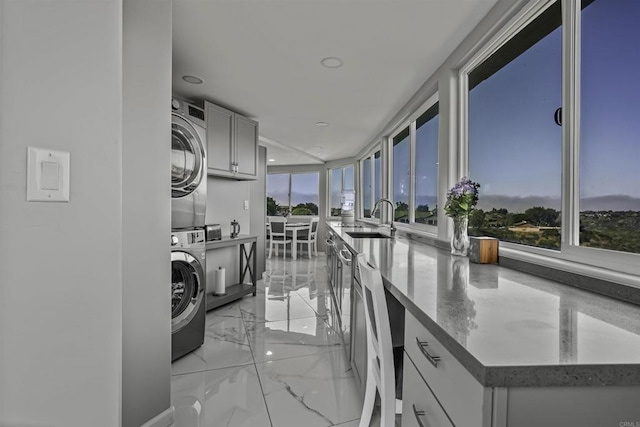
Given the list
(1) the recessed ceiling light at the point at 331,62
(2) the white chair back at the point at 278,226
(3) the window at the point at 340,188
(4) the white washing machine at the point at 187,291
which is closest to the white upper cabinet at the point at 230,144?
(4) the white washing machine at the point at 187,291

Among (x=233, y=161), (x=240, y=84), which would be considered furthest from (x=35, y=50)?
(x=233, y=161)

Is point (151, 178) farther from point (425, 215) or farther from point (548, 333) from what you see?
point (425, 215)

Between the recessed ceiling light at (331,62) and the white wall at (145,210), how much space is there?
129 cm

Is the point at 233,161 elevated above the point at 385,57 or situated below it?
below

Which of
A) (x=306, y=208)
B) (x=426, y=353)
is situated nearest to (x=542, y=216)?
(x=426, y=353)

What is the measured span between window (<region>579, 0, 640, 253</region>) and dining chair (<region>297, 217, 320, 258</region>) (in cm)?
627

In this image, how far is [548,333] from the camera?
28.7 inches

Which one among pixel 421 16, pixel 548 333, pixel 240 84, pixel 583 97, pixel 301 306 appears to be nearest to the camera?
pixel 548 333

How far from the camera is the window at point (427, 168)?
10.3ft

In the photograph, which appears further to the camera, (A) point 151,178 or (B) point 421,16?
(B) point 421,16

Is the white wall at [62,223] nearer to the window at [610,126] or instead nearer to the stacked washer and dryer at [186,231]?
the stacked washer and dryer at [186,231]

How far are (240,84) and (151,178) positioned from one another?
1937 millimetres

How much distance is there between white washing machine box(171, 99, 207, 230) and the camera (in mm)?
2365

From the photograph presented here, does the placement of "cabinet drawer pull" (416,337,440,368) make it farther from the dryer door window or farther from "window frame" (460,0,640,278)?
the dryer door window
